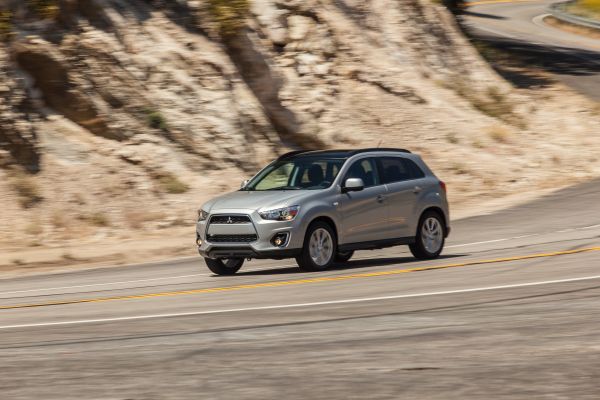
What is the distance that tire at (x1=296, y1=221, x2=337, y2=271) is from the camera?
A: 16.4 meters

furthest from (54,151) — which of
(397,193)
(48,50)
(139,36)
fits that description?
(397,193)

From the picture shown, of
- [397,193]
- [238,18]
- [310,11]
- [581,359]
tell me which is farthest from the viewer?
[310,11]

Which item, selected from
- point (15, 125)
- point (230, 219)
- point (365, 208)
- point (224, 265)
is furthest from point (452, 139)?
point (230, 219)

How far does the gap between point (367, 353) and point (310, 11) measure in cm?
2764

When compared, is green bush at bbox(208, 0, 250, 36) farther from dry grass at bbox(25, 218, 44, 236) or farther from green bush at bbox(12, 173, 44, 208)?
dry grass at bbox(25, 218, 44, 236)

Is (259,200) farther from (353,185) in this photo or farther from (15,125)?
(15,125)

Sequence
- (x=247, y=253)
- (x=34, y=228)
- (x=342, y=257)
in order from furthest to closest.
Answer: (x=34, y=228) < (x=342, y=257) < (x=247, y=253)

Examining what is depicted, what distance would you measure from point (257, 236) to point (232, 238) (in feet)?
1.41

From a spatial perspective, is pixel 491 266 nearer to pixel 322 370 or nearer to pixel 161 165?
pixel 322 370

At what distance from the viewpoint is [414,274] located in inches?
611

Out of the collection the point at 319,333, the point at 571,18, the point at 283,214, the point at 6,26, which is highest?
the point at 6,26

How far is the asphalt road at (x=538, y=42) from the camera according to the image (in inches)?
1781

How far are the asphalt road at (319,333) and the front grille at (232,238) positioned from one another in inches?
20.3

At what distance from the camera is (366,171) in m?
17.6
